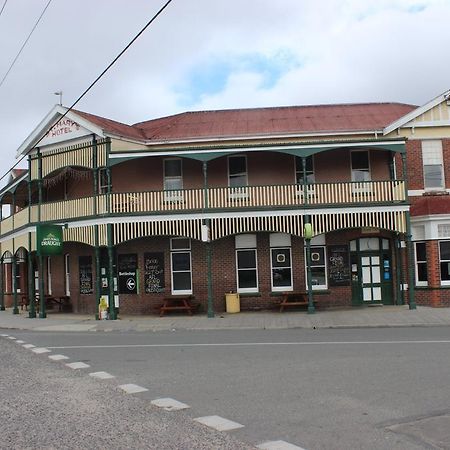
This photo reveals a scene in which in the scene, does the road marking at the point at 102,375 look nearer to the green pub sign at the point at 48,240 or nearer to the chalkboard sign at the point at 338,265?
the green pub sign at the point at 48,240

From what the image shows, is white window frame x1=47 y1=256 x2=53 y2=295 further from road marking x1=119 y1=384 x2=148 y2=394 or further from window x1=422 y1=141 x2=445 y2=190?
road marking x1=119 y1=384 x2=148 y2=394

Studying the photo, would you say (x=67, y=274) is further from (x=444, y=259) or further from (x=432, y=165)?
(x=432, y=165)

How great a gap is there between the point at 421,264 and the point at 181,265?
9.30 meters

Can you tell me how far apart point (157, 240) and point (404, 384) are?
15.8 m

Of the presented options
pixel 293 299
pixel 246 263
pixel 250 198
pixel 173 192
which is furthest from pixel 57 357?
pixel 293 299

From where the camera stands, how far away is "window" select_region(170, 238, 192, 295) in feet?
74.7

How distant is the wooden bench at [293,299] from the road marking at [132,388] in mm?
12879

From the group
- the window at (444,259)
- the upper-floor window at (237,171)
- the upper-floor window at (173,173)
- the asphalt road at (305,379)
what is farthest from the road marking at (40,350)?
the window at (444,259)

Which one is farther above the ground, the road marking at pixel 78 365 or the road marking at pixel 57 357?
the road marking at pixel 57 357

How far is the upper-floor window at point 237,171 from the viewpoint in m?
23.0

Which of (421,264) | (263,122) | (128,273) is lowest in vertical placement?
A: (421,264)

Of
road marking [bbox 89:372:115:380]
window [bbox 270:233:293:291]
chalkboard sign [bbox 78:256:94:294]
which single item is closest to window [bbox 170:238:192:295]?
window [bbox 270:233:293:291]

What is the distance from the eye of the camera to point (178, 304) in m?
22.3

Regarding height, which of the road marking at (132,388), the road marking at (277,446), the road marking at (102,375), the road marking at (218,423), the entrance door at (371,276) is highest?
the entrance door at (371,276)
